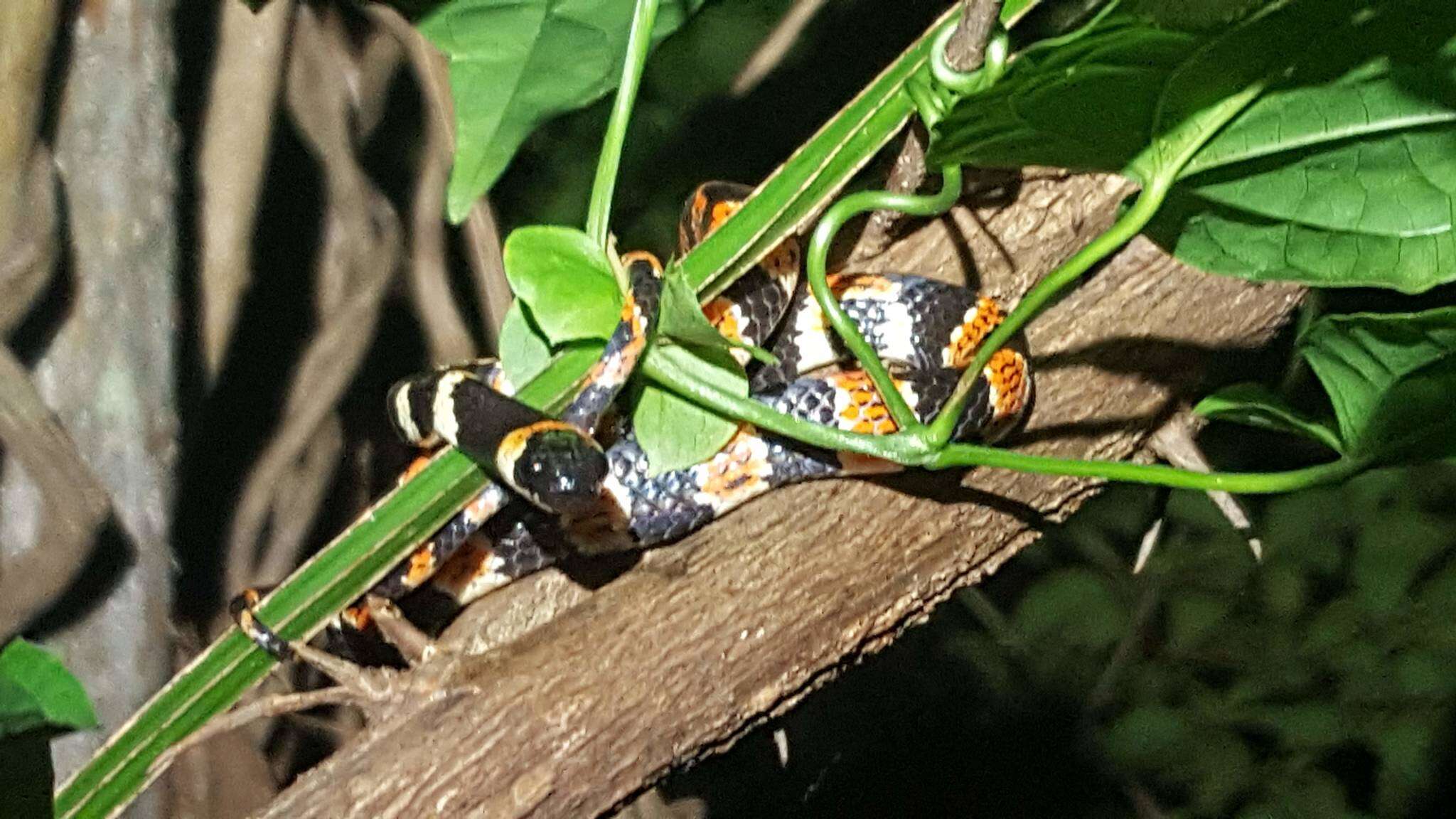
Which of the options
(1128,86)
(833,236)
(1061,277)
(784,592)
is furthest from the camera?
(784,592)

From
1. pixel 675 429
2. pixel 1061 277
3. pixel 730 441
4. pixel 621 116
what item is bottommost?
pixel 730 441

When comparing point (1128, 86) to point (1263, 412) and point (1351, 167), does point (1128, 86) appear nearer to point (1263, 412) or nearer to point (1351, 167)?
point (1351, 167)

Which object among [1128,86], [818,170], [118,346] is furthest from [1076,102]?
[118,346]

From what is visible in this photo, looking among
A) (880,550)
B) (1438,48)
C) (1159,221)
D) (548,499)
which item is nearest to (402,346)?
(548,499)

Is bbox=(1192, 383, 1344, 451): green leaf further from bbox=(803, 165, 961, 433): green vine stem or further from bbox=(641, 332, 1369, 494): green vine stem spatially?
bbox=(803, 165, 961, 433): green vine stem

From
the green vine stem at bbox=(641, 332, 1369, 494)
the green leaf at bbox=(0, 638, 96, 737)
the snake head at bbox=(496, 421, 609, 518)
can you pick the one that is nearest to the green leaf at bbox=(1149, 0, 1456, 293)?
the green vine stem at bbox=(641, 332, 1369, 494)
